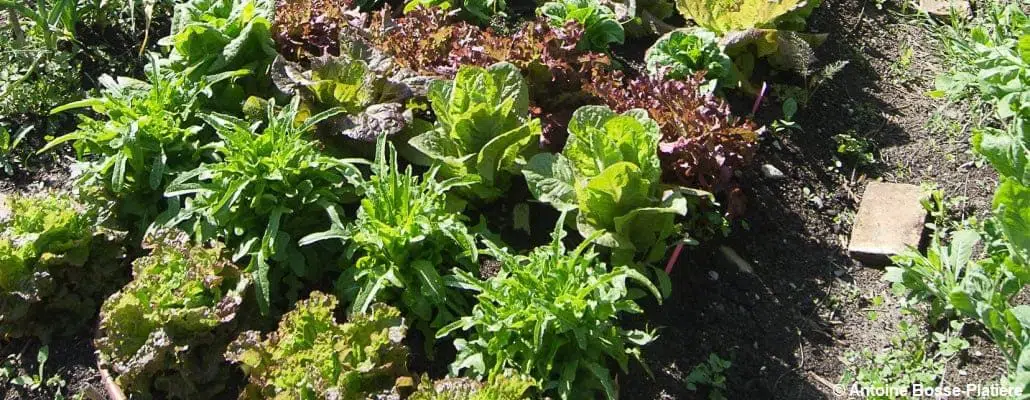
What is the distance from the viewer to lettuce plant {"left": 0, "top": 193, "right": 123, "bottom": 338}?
305cm

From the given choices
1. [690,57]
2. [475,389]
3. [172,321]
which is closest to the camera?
[475,389]

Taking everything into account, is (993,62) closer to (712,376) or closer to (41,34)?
(712,376)

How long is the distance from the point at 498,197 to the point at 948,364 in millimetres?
1700

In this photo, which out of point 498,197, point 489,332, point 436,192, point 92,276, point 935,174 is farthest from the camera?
point 935,174

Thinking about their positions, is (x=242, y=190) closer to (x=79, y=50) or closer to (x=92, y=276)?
(x=92, y=276)

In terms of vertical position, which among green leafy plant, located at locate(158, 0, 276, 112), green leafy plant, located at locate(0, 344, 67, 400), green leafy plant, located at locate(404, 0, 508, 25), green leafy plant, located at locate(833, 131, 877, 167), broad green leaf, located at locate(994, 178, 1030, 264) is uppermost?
green leafy plant, located at locate(158, 0, 276, 112)

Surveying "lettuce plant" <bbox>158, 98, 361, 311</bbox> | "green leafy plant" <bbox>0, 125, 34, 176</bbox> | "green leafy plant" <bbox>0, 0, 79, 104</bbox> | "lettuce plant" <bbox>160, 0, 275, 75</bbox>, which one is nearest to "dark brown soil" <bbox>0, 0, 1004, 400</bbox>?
"lettuce plant" <bbox>158, 98, 361, 311</bbox>

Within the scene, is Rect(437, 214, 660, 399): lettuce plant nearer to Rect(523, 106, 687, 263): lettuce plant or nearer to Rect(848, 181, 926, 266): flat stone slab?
Rect(523, 106, 687, 263): lettuce plant

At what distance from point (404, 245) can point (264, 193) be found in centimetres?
55

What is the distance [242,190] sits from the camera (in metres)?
2.97

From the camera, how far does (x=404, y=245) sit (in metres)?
2.85

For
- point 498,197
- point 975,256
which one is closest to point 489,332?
point 498,197

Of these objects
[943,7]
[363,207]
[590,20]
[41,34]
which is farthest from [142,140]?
[943,7]

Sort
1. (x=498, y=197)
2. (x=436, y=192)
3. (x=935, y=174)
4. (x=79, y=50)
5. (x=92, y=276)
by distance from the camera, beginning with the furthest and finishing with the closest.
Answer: (x=79, y=50) < (x=935, y=174) < (x=498, y=197) < (x=92, y=276) < (x=436, y=192)
